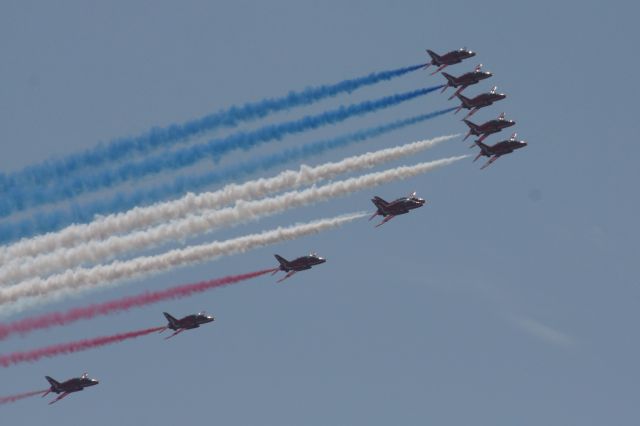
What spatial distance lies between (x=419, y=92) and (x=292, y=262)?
55.7 ft

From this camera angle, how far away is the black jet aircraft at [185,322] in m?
114

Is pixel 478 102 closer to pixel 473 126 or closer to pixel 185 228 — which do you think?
pixel 473 126

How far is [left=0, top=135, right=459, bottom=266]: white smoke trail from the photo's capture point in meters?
103

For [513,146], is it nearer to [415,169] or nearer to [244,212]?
[415,169]

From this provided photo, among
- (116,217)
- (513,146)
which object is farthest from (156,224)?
(513,146)

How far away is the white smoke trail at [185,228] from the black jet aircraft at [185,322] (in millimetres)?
10671

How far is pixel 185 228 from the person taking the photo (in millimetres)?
105938

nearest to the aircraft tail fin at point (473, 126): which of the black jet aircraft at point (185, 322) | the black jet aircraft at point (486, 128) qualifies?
the black jet aircraft at point (486, 128)

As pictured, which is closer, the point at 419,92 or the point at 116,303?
the point at 116,303

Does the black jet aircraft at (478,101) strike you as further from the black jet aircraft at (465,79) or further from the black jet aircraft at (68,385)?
the black jet aircraft at (68,385)

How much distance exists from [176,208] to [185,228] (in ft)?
5.41

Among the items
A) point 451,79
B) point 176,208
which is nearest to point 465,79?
point 451,79

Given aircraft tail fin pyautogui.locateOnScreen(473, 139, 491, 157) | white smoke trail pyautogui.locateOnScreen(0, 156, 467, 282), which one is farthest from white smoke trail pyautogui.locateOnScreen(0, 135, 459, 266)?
aircraft tail fin pyautogui.locateOnScreen(473, 139, 491, 157)

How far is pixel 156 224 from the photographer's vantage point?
105 metres
